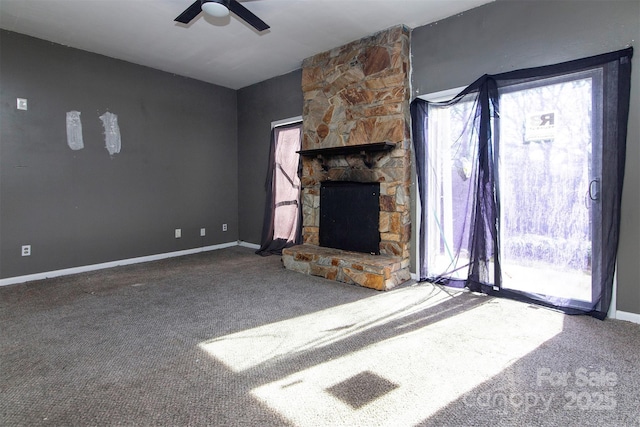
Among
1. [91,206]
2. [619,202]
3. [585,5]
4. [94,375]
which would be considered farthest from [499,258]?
[91,206]

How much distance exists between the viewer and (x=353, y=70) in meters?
4.08

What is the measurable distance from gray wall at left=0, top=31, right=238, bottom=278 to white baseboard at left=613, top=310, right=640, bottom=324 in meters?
5.09

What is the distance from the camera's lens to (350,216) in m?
4.09

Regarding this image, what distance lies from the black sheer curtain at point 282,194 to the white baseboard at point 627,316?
344 centimetres

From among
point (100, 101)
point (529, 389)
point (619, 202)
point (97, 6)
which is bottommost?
point (529, 389)

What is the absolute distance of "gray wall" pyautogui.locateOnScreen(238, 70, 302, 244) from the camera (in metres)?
5.27

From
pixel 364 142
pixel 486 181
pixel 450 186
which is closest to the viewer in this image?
pixel 486 181

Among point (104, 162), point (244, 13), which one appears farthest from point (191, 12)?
point (104, 162)

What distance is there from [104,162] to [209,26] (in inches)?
88.4

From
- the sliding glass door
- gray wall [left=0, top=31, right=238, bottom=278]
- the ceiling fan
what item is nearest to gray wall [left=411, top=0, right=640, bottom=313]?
the sliding glass door

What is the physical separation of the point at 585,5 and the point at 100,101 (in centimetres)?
516

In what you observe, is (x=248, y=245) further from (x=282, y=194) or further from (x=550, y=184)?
(x=550, y=184)

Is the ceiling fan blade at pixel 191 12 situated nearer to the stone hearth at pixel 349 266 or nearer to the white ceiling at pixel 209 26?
the white ceiling at pixel 209 26

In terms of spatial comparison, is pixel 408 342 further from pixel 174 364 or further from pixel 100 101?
pixel 100 101
